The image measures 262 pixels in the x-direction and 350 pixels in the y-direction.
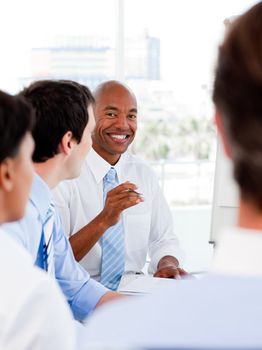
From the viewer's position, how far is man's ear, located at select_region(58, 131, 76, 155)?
1909mm

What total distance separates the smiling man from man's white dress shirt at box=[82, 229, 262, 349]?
1.67 meters

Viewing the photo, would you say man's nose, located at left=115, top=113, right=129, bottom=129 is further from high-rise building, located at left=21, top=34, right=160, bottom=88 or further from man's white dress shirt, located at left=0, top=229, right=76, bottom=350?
high-rise building, located at left=21, top=34, right=160, bottom=88

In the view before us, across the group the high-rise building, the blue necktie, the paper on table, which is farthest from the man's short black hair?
the high-rise building

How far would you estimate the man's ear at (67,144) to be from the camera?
6.26 feet

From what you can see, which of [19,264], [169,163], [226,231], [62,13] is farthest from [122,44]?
[226,231]

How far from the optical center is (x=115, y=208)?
2.37m

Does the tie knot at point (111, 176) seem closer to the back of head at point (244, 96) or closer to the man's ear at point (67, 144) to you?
the man's ear at point (67, 144)

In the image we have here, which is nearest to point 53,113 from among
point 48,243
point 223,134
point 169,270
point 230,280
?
point 48,243

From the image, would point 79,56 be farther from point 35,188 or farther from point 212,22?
point 35,188

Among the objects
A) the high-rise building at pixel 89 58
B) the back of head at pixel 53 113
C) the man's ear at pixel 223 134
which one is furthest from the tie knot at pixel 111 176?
the high-rise building at pixel 89 58

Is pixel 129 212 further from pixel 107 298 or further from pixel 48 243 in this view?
pixel 48 243

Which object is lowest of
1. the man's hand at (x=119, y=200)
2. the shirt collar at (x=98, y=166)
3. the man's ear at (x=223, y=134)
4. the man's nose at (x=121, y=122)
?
the man's hand at (x=119, y=200)

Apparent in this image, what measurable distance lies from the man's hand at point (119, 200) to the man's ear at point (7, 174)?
1.18 meters

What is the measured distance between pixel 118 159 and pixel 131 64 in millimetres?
2141
